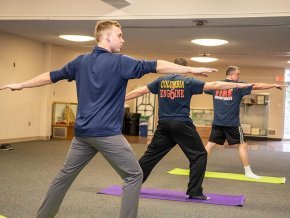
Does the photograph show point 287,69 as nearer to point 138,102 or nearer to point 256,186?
point 138,102

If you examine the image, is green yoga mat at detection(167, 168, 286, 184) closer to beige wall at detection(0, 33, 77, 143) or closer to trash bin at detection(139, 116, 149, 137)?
beige wall at detection(0, 33, 77, 143)

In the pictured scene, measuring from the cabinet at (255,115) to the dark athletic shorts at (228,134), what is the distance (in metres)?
8.99

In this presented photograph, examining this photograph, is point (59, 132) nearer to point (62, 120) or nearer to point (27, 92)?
point (62, 120)

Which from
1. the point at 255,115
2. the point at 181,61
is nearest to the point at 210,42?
the point at 181,61

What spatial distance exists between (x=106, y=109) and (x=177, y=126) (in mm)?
1570

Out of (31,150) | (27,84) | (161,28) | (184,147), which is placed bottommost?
(31,150)

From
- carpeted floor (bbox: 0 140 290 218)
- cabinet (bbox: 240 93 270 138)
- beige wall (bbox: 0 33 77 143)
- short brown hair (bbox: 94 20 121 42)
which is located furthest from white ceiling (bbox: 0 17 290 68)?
short brown hair (bbox: 94 20 121 42)

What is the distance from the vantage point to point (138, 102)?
14930mm

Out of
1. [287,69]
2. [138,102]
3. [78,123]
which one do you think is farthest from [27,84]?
[287,69]

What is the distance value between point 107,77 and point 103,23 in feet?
1.21

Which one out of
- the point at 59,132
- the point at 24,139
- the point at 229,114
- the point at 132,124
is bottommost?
the point at 24,139

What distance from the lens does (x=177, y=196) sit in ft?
14.5

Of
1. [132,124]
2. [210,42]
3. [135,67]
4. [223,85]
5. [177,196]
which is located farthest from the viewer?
[132,124]

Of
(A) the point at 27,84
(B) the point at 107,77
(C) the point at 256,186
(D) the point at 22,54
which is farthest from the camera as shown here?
(D) the point at 22,54
